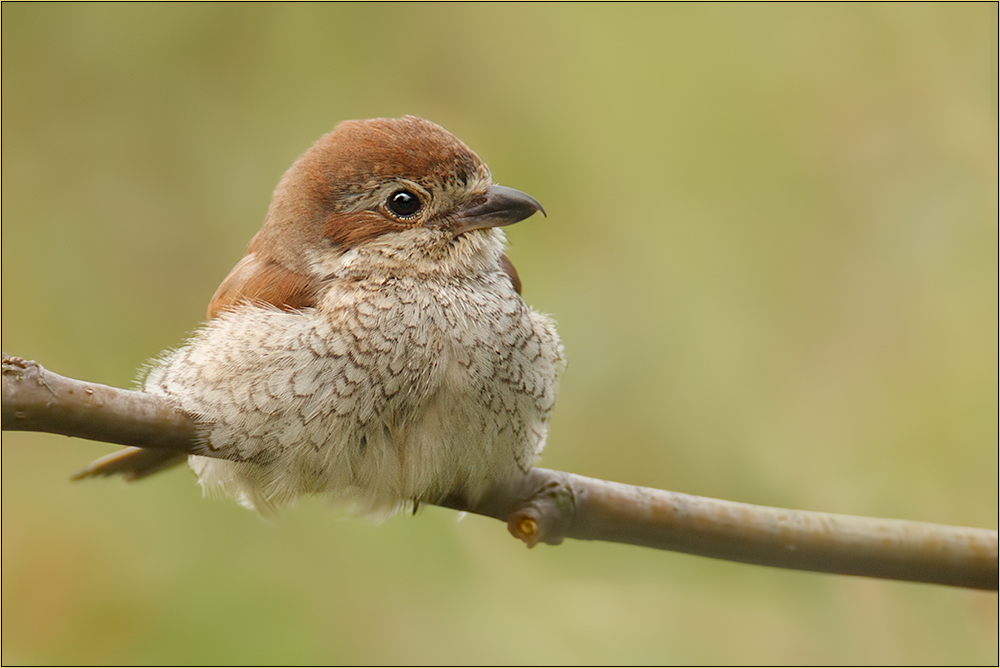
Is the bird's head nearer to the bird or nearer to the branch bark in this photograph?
the bird

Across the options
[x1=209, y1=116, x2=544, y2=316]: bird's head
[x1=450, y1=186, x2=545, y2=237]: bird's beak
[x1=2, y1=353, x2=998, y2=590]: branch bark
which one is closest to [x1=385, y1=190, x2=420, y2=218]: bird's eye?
[x1=209, y1=116, x2=544, y2=316]: bird's head

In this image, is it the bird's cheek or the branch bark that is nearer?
the branch bark

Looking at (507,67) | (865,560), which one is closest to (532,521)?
(865,560)

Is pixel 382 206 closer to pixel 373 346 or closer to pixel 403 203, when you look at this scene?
pixel 403 203

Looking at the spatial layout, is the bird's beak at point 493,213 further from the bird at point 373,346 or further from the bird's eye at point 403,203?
the bird's eye at point 403,203

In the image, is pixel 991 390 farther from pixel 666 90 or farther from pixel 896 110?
pixel 666 90

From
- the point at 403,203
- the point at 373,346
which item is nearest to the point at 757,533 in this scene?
the point at 373,346
